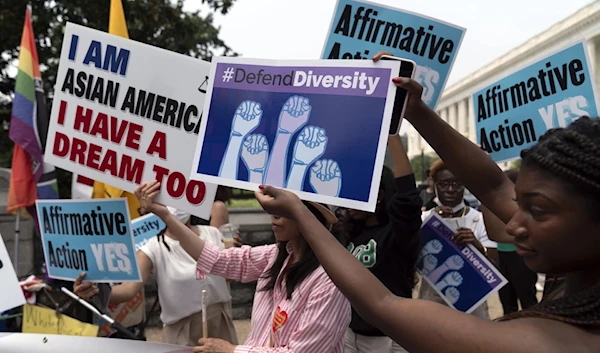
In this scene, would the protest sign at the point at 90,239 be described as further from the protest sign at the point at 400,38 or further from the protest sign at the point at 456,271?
the protest sign at the point at 456,271

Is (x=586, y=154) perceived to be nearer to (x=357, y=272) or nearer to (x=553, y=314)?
(x=553, y=314)

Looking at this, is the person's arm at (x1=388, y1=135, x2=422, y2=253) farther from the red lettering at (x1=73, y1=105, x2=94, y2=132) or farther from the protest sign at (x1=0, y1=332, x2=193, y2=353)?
the red lettering at (x1=73, y1=105, x2=94, y2=132)

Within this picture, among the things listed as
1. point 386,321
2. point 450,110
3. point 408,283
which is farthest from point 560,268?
point 450,110

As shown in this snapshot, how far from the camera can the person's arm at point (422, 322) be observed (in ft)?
3.64

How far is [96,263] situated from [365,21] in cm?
199

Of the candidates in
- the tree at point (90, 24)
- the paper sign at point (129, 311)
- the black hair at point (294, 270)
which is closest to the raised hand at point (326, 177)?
the black hair at point (294, 270)

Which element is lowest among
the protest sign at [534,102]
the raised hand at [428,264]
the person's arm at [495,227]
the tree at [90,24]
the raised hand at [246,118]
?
the raised hand at [428,264]

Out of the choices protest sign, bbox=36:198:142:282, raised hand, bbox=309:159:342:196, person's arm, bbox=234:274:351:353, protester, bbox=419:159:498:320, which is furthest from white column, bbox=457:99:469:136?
raised hand, bbox=309:159:342:196

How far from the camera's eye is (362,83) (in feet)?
6.11

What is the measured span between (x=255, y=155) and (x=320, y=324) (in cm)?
69

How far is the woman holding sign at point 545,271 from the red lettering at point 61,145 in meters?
2.07

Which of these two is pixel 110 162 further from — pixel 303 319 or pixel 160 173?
pixel 303 319

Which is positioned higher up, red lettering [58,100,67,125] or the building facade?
the building facade

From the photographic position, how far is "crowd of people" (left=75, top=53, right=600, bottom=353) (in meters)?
1.15
